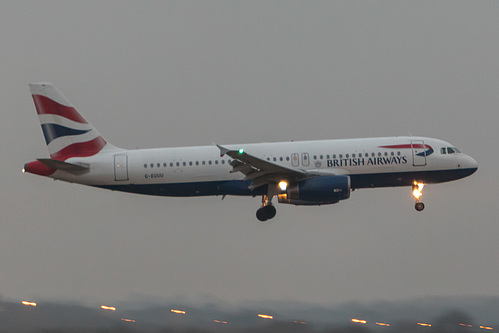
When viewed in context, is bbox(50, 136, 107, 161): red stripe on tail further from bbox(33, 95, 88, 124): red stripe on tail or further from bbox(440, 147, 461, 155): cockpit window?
bbox(440, 147, 461, 155): cockpit window

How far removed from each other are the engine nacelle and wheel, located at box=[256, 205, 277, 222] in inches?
86.1

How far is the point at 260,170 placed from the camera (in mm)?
117125

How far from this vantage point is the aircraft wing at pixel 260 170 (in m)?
116

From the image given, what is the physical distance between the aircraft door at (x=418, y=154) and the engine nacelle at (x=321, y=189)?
176 inches

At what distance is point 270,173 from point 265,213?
3385 millimetres

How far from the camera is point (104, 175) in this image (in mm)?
119125

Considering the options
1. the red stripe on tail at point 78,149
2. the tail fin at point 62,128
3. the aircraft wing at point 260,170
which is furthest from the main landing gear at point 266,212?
the red stripe on tail at point 78,149

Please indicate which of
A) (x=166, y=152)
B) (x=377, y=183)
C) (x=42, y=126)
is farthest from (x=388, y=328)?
(x=42, y=126)

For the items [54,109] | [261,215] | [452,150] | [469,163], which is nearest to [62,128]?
[54,109]

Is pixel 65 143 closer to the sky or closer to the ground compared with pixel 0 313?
closer to the sky

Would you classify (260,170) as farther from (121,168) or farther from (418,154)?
(418,154)

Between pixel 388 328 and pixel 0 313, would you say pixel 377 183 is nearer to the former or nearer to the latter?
pixel 388 328

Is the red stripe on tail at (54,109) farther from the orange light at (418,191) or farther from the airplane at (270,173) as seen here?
the orange light at (418,191)

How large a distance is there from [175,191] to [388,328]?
49.1 feet
